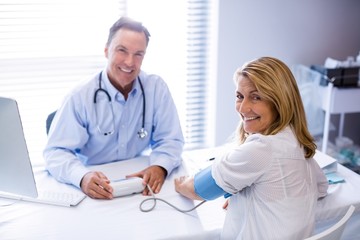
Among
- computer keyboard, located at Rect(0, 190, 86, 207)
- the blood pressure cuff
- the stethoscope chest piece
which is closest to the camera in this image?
the blood pressure cuff

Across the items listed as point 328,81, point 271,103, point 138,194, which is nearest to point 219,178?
point 271,103

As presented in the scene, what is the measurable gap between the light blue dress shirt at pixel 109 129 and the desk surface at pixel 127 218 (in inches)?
7.2

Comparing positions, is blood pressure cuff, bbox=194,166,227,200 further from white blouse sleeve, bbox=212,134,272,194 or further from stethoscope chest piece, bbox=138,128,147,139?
stethoscope chest piece, bbox=138,128,147,139

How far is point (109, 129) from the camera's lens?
1.67 meters

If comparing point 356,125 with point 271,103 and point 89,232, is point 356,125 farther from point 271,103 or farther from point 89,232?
point 89,232

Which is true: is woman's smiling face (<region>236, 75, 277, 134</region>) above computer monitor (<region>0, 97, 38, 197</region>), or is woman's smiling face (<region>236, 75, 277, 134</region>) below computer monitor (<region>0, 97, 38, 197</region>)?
above

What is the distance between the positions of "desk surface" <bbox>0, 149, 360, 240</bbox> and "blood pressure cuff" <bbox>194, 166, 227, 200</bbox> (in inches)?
3.5

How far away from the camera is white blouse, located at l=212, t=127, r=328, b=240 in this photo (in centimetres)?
108

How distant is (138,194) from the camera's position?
140 cm

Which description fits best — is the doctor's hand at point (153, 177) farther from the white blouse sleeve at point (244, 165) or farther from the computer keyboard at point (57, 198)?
the white blouse sleeve at point (244, 165)

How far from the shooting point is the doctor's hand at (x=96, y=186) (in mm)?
1359

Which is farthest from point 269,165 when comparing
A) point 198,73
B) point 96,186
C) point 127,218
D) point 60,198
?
point 198,73

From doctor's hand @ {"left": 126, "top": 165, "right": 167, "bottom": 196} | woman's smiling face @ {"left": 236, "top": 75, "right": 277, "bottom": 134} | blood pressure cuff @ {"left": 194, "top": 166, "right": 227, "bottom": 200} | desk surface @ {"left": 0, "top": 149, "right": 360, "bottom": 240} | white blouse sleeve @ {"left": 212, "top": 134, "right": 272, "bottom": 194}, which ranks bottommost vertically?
desk surface @ {"left": 0, "top": 149, "right": 360, "bottom": 240}

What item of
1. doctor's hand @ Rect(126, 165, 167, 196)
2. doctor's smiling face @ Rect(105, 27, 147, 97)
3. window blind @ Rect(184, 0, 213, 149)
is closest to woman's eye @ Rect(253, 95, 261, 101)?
doctor's hand @ Rect(126, 165, 167, 196)
